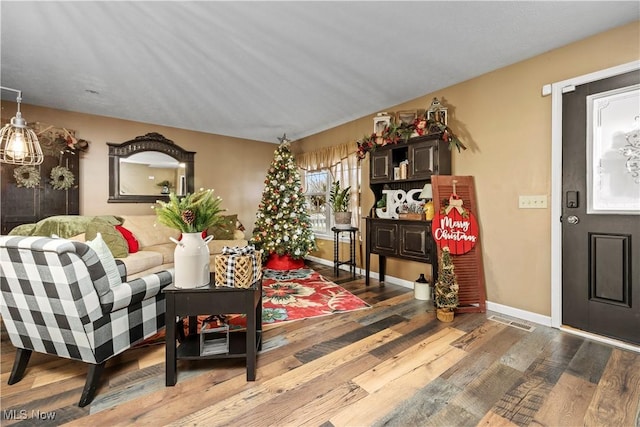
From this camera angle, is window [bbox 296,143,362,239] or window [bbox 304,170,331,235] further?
window [bbox 304,170,331,235]

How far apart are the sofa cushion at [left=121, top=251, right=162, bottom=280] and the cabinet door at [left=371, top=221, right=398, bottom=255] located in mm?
2843

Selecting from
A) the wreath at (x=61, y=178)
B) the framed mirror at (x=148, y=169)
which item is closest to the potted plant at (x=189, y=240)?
the wreath at (x=61, y=178)

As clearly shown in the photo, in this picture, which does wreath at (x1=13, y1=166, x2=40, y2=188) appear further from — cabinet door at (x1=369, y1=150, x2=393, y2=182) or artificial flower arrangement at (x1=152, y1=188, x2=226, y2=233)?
cabinet door at (x1=369, y1=150, x2=393, y2=182)

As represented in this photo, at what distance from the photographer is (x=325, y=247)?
5410 millimetres

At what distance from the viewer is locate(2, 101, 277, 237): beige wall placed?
4281 mm

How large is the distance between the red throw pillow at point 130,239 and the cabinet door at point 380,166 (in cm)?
328

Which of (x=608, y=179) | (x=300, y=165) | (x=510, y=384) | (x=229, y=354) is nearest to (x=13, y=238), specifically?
(x=229, y=354)

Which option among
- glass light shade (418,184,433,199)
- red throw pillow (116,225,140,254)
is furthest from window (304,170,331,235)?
red throw pillow (116,225,140,254)

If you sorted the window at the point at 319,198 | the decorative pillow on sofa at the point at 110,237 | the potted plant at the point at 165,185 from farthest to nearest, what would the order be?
the window at the point at 319,198 → the potted plant at the point at 165,185 → the decorative pillow on sofa at the point at 110,237

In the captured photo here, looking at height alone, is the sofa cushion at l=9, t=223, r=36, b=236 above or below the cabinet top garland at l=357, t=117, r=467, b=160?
below

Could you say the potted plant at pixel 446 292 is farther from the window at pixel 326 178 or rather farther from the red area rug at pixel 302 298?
the window at pixel 326 178

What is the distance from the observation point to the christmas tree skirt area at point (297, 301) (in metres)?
2.77

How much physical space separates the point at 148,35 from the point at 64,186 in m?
2.98

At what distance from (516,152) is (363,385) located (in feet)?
8.64
